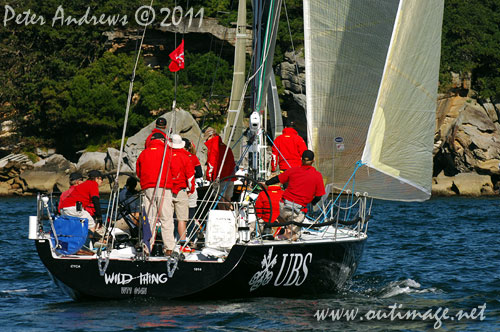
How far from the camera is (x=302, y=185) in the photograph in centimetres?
1059

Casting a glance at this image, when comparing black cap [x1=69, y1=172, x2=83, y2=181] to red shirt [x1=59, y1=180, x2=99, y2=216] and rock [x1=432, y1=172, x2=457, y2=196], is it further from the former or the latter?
rock [x1=432, y1=172, x2=457, y2=196]

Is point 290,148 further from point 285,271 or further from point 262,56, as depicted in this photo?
point 285,271

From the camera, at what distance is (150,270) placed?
9.67 metres

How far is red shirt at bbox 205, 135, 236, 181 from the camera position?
1255 cm

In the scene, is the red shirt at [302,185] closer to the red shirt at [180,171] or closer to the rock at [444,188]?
the red shirt at [180,171]

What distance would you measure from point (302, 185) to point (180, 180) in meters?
1.59

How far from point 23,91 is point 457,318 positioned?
132 feet

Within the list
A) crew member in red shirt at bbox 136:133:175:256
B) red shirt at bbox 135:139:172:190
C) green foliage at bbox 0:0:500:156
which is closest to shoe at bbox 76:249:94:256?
crew member in red shirt at bbox 136:133:175:256

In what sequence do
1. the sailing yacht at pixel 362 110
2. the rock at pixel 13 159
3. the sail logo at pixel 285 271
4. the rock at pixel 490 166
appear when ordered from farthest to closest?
the rock at pixel 13 159 → the rock at pixel 490 166 → the sailing yacht at pixel 362 110 → the sail logo at pixel 285 271

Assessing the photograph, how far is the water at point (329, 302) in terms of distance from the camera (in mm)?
9047

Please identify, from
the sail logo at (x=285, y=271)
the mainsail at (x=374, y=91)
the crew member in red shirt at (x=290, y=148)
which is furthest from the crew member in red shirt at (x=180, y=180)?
the crew member in red shirt at (x=290, y=148)

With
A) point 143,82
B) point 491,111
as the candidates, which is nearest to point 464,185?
point 491,111

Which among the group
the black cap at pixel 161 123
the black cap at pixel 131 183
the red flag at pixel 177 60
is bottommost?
the black cap at pixel 131 183

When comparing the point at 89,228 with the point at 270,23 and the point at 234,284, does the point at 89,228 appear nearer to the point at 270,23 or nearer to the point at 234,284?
the point at 234,284
